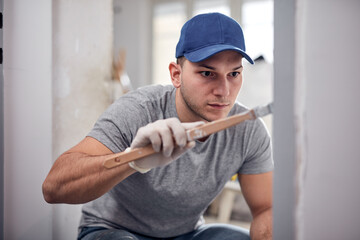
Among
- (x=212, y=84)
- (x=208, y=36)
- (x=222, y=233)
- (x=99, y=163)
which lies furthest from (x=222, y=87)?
(x=222, y=233)

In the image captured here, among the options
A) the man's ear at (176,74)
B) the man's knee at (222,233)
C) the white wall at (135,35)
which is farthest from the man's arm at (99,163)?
the white wall at (135,35)

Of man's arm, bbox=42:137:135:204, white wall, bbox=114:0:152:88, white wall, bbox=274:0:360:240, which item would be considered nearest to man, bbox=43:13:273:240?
man's arm, bbox=42:137:135:204

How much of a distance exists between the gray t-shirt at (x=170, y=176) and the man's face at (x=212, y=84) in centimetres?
11

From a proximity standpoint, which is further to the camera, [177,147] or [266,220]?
[266,220]

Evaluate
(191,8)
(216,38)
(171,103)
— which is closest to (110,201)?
(171,103)

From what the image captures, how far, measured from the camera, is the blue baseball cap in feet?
2.84

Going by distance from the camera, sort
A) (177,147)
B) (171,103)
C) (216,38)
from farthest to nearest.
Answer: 1. (171,103)
2. (216,38)
3. (177,147)

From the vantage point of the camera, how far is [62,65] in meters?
1.05

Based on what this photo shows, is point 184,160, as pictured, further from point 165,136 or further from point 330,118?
point 330,118

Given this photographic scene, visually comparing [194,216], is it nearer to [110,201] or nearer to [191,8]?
[110,201]

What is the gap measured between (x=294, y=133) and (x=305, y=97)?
0.06m

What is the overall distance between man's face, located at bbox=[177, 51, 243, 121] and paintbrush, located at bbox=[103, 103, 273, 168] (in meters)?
0.29

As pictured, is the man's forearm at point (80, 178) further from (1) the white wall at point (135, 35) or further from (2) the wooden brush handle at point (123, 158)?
(1) the white wall at point (135, 35)

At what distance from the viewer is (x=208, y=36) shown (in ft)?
2.88
